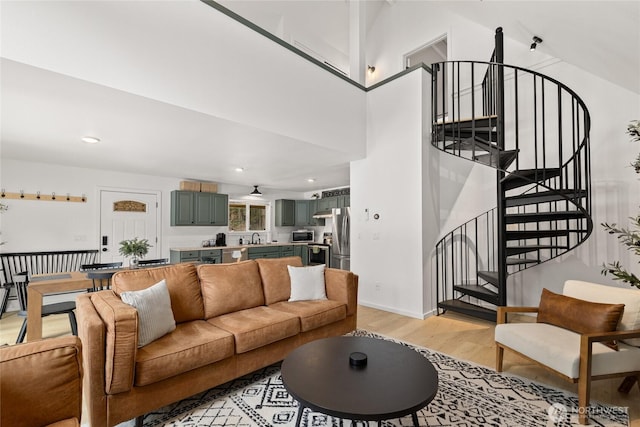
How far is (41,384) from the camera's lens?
1184 mm

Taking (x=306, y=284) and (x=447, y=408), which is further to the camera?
(x=306, y=284)

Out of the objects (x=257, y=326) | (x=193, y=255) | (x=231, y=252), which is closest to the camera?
(x=257, y=326)

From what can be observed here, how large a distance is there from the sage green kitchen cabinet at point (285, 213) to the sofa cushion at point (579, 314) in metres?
6.12

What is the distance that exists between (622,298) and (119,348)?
3502 mm

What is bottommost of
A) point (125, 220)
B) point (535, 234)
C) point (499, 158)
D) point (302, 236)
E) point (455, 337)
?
point (455, 337)

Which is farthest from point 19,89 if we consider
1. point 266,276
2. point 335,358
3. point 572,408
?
point 572,408

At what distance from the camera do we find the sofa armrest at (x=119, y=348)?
1.67 metres

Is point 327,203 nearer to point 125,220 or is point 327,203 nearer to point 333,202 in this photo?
point 333,202

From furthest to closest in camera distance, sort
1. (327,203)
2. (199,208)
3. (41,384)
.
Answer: (327,203) → (199,208) → (41,384)

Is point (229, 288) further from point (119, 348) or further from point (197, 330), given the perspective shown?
point (119, 348)

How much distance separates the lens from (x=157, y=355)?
1.84m

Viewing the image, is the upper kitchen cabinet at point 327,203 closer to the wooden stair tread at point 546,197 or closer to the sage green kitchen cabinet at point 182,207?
the sage green kitchen cabinet at point 182,207

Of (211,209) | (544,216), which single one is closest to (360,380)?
(544,216)

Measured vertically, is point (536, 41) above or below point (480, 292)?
above
